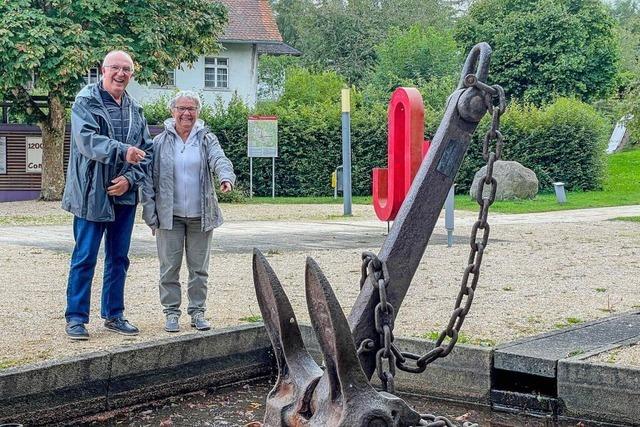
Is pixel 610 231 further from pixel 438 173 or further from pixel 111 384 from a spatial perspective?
pixel 438 173

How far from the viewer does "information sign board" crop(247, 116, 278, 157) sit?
28.2 meters

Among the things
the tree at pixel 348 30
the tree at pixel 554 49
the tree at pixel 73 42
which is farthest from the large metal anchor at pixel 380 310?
the tree at pixel 348 30

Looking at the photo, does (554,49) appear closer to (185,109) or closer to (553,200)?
(553,200)

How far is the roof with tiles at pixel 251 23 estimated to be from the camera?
41562 mm

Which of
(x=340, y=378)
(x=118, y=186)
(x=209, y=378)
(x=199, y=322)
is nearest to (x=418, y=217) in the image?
(x=340, y=378)

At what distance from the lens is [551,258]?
40.3 ft

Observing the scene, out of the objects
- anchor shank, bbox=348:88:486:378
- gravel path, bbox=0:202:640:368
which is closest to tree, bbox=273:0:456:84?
gravel path, bbox=0:202:640:368

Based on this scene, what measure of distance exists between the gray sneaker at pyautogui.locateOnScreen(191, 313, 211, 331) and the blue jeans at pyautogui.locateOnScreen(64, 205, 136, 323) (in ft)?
1.59

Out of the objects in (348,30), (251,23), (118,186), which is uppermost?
(348,30)

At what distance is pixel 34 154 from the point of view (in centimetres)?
2794

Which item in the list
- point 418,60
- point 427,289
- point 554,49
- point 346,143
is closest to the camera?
point 427,289

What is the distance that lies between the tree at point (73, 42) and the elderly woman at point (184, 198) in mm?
17149

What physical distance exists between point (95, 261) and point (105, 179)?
0.57 metres

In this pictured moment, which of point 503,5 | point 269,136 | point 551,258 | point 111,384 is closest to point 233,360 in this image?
point 111,384
